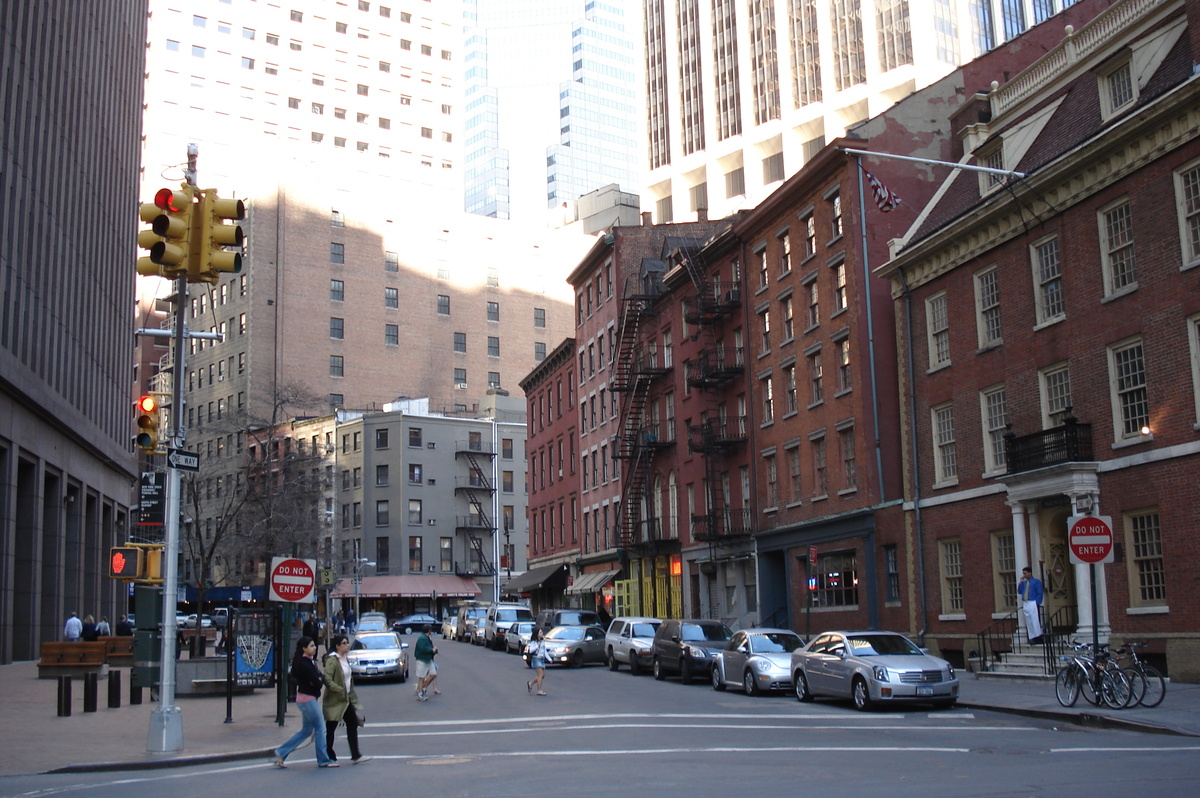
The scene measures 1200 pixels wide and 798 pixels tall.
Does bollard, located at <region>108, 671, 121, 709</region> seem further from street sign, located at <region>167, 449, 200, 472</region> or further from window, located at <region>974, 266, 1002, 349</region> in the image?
window, located at <region>974, 266, 1002, 349</region>

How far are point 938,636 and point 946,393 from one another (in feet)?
20.9

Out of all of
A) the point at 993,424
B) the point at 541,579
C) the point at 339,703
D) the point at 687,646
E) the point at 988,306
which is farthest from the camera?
the point at 541,579

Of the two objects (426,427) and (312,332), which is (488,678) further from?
(312,332)

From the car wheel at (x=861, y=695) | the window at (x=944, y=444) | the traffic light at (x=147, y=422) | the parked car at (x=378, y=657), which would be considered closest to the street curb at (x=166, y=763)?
the traffic light at (x=147, y=422)

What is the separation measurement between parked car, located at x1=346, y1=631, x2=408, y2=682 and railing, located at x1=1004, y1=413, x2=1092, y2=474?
16815 mm

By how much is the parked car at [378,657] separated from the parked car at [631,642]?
21.9 feet

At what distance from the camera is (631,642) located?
3512 cm

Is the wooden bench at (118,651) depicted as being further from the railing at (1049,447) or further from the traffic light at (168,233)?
the railing at (1049,447)

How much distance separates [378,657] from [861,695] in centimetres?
1539

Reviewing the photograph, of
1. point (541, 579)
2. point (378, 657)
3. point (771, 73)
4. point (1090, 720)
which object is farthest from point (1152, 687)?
point (771, 73)

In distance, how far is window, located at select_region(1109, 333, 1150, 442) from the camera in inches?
936

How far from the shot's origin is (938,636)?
101 ft

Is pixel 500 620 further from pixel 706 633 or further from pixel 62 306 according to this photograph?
pixel 706 633

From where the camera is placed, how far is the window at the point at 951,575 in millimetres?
30453
